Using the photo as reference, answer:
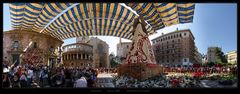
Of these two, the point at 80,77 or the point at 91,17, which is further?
the point at 91,17

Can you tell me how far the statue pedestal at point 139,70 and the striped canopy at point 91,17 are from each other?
29.2 inches

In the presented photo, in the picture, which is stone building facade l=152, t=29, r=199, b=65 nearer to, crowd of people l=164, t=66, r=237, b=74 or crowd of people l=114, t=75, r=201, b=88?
crowd of people l=164, t=66, r=237, b=74

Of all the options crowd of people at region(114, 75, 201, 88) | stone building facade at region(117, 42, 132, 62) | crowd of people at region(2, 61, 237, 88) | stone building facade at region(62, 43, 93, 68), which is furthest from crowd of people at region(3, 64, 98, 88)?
stone building facade at region(117, 42, 132, 62)

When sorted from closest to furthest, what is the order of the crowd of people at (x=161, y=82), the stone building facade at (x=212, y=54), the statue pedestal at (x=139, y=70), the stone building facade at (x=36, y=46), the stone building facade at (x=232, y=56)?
the stone building facade at (x=232, y=56), the stone building facade at (x=212, y=54), the crowd of people at (x=161, y=82), the stone building facade at (x=36, y=46), the statue pedestal at (x=139, y=70)

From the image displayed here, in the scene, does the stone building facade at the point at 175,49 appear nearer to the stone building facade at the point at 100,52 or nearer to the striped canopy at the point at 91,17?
the striped canopy at the point at 91,17

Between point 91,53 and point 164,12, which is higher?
point 164,12

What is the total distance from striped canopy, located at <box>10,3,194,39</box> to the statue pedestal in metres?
0.74

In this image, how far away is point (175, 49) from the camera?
7.81 metres

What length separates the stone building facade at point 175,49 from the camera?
7303 millimetres

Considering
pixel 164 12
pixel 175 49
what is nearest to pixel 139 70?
pixel 175 49

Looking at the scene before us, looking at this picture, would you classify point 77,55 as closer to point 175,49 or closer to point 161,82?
point 161,82

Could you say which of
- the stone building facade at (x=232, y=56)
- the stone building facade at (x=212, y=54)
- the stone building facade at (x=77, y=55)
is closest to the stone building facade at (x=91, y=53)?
the stone building facade at (x=77, y=55)

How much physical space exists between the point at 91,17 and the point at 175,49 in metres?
1.99

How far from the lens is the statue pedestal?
7769 millimetres
